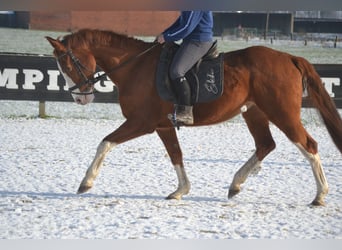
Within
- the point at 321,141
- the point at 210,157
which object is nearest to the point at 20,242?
the point at 210,157

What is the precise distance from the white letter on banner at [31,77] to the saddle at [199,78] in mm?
5962

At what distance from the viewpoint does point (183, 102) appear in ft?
17.0

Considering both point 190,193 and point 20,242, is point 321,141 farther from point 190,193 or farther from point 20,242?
point 20,242

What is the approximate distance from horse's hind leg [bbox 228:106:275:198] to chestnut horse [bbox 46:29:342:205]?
29cm

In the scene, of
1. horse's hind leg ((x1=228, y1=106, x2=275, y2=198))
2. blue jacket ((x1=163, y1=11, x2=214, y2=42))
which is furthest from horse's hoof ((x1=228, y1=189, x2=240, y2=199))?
blue jacket ((x1=163, y1=11, x2=214, y2=42))

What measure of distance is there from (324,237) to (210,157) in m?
3.69

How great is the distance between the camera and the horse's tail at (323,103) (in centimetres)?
543

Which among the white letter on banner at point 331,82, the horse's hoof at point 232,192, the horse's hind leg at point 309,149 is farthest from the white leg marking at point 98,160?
the white letter on banner at point 331,82

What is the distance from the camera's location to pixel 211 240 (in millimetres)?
4145

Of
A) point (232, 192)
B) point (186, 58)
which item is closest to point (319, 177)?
point (232, 192)

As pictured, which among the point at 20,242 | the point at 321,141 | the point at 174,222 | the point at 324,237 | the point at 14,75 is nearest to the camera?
the point at 20,242

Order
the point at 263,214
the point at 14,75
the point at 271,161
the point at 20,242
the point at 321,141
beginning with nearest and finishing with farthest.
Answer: the point at 20,242, the point at 263,214, the point at 271,161, the point at 321,141, the point at 14,75

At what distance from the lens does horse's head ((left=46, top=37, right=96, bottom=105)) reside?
5137 mm

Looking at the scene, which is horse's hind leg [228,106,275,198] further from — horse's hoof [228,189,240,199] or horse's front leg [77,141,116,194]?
horse's front leg [77,141,116,194]
